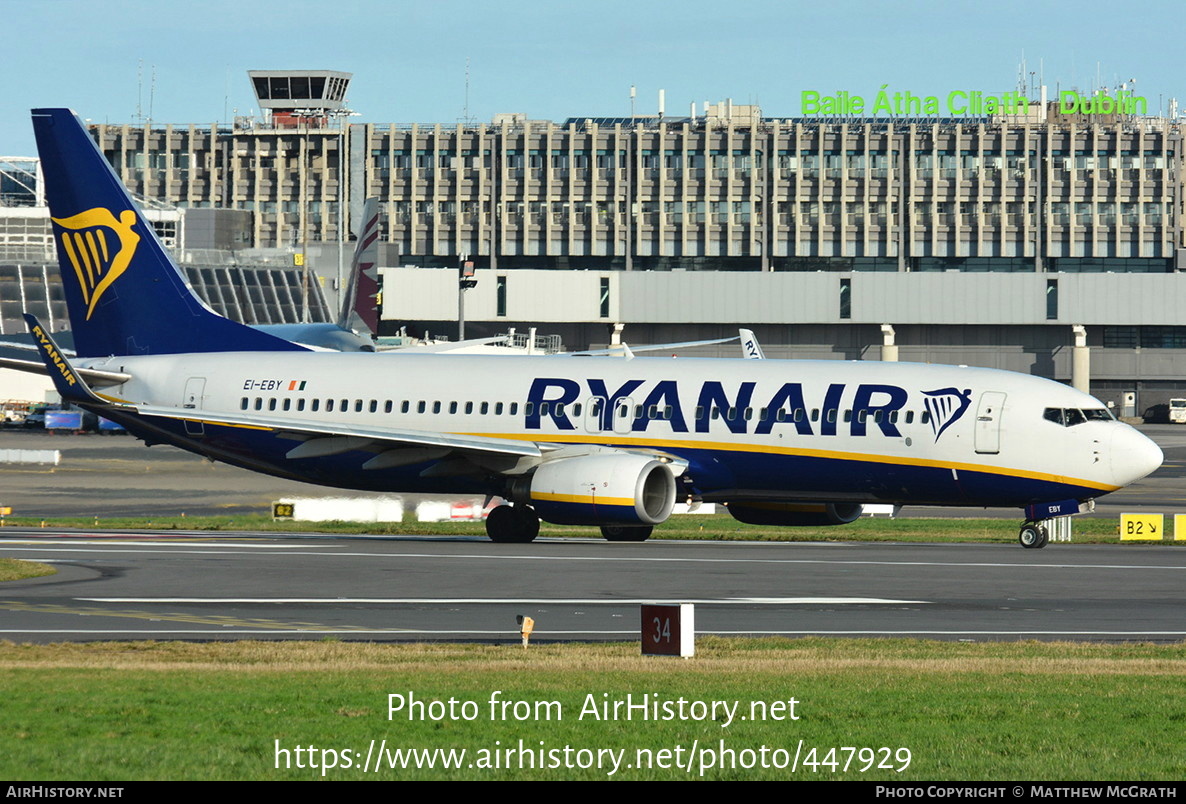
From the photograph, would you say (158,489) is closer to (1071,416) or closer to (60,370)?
(60,370)

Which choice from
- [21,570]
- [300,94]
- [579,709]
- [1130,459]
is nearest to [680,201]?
[300,94]

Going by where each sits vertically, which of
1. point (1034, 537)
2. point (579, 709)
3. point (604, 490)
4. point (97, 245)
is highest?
point (97, 245)

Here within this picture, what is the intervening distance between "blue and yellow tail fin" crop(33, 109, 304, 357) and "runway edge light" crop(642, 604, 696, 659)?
29.3 meters

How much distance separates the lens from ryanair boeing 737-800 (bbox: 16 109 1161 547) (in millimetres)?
40281

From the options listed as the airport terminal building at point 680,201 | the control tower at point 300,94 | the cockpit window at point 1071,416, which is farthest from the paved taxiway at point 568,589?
the control tower at point 300,94

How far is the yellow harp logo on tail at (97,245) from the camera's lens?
47875 mm

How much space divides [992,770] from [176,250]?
12756 centimetres

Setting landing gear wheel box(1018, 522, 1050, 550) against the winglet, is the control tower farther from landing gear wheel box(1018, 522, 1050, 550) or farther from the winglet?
landing gear wheel box(1018, 522, 1050, 550)

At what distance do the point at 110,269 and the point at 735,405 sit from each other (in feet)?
61.8

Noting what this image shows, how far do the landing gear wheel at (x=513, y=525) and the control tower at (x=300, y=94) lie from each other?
132 m

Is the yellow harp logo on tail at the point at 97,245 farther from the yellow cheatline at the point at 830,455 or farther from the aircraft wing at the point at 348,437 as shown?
the yellow cheatline at the point at 830,455

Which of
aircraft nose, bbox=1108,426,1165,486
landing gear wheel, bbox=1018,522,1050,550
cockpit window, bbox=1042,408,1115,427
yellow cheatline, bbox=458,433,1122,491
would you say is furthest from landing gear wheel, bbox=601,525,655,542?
aircraft nose, bbox=1108,426,1165,486

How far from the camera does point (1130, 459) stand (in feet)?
129

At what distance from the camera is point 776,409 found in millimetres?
41406
